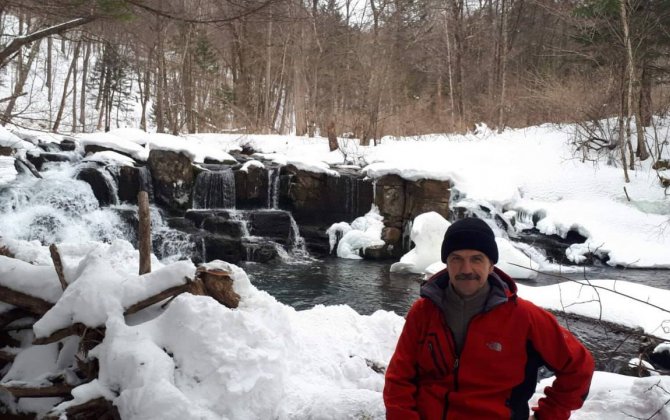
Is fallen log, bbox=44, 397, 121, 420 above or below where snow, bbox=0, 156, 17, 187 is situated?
below

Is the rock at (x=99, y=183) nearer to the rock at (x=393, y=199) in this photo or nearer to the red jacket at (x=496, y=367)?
the rock at (x=393, y=199)

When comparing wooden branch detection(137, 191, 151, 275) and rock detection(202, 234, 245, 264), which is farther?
rock detection(202, 234, 245, 264)

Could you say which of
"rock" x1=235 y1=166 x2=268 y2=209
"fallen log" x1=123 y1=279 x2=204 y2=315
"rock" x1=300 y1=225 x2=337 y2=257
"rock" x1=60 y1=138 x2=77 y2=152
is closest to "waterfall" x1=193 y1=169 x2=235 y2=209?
"rock" x1=235 y1=166 x2=268 y2=209

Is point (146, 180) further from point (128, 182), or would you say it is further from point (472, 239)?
point (472, 239)

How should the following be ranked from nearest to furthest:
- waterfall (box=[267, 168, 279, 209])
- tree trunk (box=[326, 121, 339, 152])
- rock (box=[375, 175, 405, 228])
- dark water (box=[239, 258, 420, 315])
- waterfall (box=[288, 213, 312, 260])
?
dark water (box=[239, 258, 420, 315]) < waterfall (box=[288, 213, 312, 260]) < rock (box=[375, 175, 405, 228]) < waterfall (box=[267, 168, 279, 209]) < tree trunk (box=[326, 121, 339, 152])

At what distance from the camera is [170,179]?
12.2 metres

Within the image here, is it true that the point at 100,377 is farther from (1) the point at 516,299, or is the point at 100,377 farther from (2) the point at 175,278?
(1) the point at 516,299

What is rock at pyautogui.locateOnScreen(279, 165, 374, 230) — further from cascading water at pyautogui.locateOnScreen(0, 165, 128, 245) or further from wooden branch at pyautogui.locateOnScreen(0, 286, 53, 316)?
wooden branch at pyautogui.locateOnScreen(0, 286, 53, 316)

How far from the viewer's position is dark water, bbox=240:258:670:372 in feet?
20.7

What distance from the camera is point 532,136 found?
17.6 metres

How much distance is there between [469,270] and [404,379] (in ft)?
1.63

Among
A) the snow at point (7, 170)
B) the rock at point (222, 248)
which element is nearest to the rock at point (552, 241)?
the rock at point (222, 248)

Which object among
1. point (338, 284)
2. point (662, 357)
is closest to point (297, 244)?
point (338, 284)

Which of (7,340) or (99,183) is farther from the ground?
(99,183)
